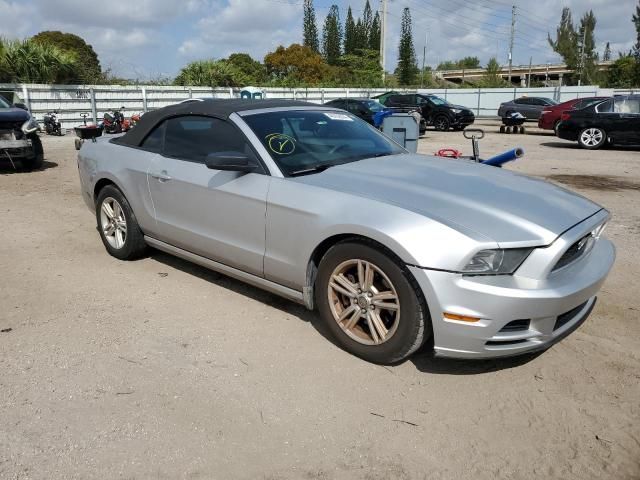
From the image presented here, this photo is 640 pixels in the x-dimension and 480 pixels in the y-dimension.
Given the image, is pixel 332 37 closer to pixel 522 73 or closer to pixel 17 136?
pixel 522 73

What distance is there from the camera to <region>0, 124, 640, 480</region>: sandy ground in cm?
244

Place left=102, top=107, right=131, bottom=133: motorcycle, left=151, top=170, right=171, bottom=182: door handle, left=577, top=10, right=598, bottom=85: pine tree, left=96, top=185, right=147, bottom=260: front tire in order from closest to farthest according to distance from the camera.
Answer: left=151, top=170, right=171, bottom=182: door handle < left=96, top=185, right=147, bottom=260: front tire < left=102, top=107, right=131, bottom=133: motorcycle < left=577, top=10, right=598, bottom=85: pine tree

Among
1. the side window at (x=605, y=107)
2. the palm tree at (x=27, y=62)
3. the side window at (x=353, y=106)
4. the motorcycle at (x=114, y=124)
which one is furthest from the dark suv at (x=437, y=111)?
the palm tree at (x=27, y=62)

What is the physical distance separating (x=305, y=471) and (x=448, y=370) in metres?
1.20

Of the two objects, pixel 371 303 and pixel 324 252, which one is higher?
pixel 324 252

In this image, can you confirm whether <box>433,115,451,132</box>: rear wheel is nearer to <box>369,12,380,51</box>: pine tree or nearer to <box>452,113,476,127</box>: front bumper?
<box>452,113,476,127</box>: front bumper

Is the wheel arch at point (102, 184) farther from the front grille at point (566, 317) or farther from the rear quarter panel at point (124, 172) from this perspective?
the front grille at point (566, 317)

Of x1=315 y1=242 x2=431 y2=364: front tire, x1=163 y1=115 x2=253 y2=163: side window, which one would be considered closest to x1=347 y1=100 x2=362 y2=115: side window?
x1=163 y1=115 x2=253 y2=163: side window

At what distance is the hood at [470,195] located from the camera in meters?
2.88

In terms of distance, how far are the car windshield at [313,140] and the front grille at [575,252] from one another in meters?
1.63

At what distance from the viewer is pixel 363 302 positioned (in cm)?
318

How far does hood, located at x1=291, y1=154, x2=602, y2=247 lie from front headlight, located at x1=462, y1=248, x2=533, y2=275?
0.06 metres

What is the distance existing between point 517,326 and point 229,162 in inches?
81.4

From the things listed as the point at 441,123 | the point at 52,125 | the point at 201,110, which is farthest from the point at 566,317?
the point at 441,123
